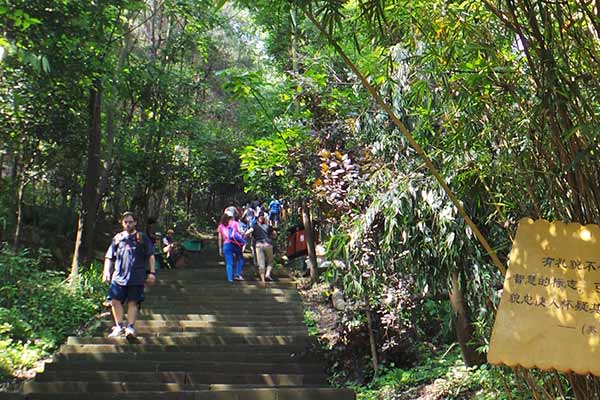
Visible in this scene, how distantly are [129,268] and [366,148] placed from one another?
2763 millimetres

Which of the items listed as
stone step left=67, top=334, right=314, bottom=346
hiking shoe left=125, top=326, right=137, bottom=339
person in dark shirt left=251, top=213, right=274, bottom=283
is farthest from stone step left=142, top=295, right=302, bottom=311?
hiking shoe left=125, top=326, right=137, bottom=339

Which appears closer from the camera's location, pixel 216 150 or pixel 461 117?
pixel 461 117

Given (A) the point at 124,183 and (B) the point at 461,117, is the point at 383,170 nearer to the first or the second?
(B) the point at 461,117

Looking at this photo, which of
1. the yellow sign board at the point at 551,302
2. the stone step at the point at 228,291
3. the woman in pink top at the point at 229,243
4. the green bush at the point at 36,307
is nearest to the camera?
the yellow sign board at the point at 551,302

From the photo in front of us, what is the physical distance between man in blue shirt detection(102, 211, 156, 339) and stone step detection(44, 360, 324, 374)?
436mm

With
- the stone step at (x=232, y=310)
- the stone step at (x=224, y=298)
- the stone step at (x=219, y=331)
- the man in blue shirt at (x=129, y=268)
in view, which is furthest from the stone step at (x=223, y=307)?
the man in blue shirt at (x=129, y=268)

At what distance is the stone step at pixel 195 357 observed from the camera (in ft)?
20.6

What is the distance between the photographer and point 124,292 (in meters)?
5.80

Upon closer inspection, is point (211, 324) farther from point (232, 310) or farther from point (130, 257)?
point (130, 257)

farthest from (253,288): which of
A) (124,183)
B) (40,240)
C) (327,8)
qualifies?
(327,8)

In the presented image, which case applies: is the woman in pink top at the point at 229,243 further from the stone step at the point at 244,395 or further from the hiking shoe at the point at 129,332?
the stone step at the point at 244,395

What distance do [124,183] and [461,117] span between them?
12606 mm

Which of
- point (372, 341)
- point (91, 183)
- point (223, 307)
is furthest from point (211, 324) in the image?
point (91, 183)

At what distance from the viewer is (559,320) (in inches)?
72.8
